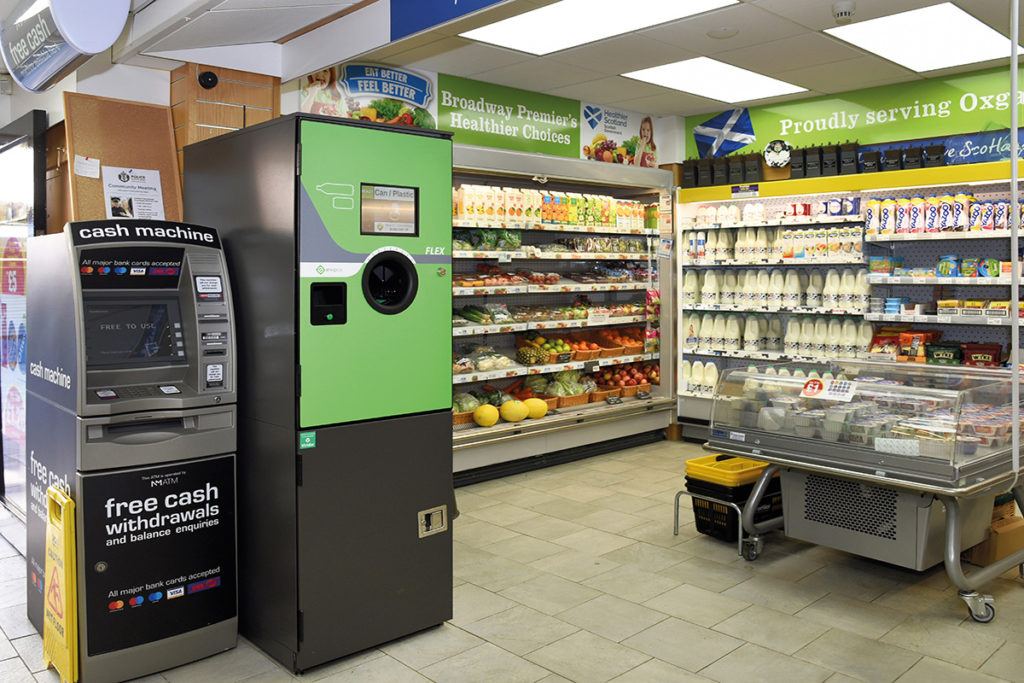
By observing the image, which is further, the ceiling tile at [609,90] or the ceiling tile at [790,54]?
the ceiling tile at [609,90]

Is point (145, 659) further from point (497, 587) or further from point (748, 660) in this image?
point (748, 660)

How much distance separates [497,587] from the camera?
14.4ft

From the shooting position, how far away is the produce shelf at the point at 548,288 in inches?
260

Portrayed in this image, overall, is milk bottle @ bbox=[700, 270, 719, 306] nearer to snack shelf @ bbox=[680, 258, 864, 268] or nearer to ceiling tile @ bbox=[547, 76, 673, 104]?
snack shelf @ bbox=[680, 258, 864, 268]

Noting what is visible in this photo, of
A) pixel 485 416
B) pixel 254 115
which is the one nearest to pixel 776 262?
pixel 485 416

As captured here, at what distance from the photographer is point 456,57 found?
636cm

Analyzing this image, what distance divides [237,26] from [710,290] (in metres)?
5.05

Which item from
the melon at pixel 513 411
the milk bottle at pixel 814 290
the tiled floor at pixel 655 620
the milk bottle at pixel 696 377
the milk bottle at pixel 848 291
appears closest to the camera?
the tiled floor at pixel 655 620

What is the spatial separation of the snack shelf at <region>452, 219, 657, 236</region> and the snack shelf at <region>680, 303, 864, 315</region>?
88 cm

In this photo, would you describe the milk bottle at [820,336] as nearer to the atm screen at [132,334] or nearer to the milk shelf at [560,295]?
the milk shelf at [560,295]

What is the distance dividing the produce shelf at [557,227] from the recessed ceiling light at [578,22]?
1349 millimetres

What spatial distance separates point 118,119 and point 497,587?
349cm

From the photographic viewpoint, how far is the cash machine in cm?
326

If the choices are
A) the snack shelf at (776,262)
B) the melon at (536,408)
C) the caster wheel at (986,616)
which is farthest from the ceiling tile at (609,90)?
the caster wheel at (986,616)
